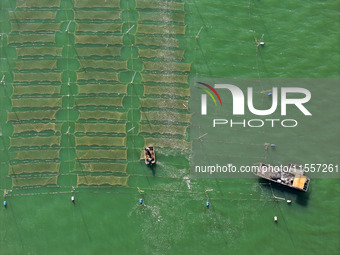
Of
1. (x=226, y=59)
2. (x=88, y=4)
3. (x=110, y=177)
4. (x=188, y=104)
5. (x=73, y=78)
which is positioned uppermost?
(x=88, y=4)

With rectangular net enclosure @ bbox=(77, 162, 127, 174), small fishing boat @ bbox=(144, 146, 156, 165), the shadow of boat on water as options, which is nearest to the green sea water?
the shadow of boat on water

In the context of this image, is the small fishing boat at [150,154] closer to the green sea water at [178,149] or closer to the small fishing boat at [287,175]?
the green sea water at [178,149]

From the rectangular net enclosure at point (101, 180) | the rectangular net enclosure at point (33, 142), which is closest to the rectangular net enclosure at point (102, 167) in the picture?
the rectangular net enclosure at point (101, 180)

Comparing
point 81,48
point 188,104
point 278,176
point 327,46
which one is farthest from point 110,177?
point 327,46

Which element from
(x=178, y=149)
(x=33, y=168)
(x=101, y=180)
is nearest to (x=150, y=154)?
(x=178, y=149)

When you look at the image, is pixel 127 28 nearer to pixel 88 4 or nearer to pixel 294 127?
pixel 88 4

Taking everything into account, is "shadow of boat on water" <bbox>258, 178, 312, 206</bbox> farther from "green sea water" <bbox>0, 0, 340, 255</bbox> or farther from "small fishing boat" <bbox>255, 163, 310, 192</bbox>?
"small fishing boat" <bbox>255, 163, 310, 192</bbox>
